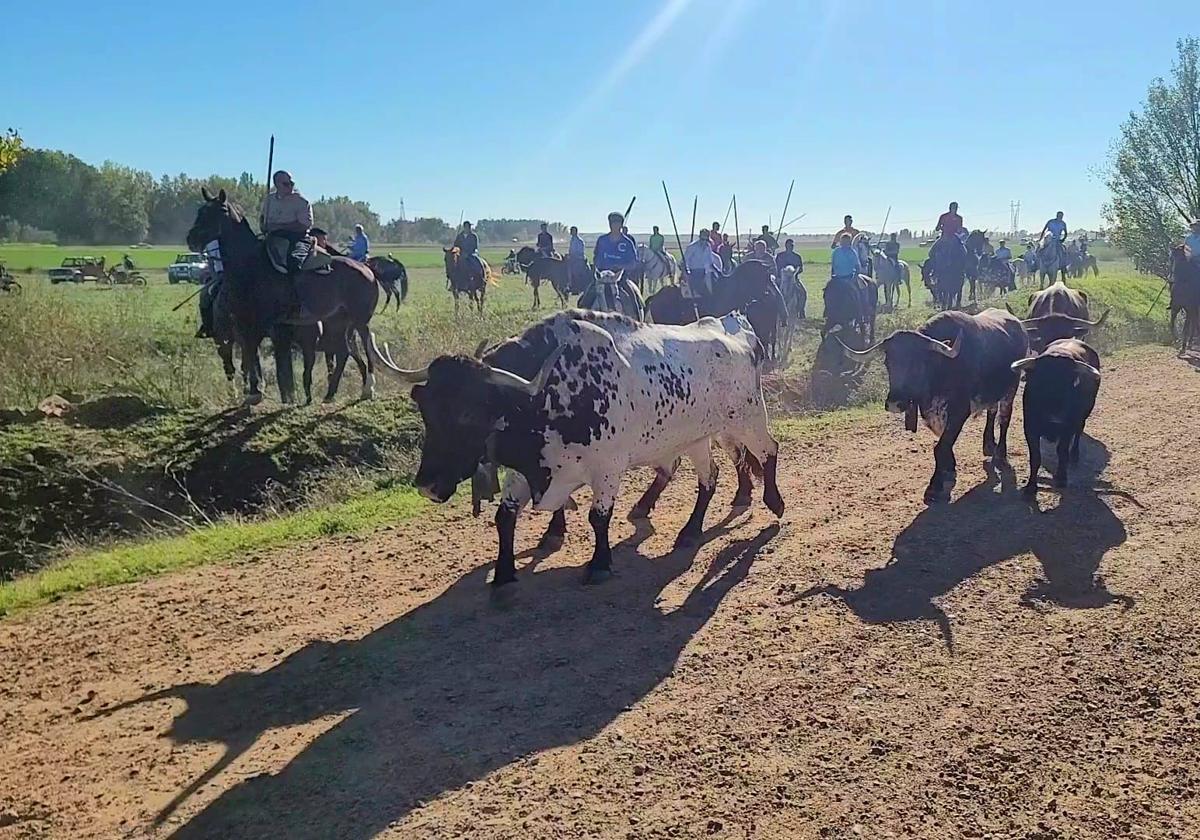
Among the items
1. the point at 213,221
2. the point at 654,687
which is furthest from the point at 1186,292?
the point at 654,687

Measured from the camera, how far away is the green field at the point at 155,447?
30.7ft

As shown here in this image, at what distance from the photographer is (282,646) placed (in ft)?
20.0

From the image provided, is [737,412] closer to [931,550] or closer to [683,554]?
[683,554]

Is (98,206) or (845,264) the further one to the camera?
(98,206)

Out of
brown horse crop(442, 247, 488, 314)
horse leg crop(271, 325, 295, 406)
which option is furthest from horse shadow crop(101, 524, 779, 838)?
brown horse crop(442, 247, 488, 314)

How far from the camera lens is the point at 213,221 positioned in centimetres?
1273

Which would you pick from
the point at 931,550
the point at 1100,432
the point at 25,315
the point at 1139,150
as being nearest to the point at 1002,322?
the point at 1100,432

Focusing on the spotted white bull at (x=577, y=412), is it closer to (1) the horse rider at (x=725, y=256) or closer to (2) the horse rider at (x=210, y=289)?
(2) the horse rider at (x=210, y=289)

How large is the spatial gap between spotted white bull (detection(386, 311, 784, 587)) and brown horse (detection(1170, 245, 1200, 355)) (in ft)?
46.8

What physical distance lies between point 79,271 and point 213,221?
3169 cm

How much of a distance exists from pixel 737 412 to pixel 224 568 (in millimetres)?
4257

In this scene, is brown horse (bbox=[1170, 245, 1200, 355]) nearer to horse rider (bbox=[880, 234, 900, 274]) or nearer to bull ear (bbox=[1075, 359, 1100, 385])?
bull ear (bbox=[1075, 359, 1100, 385])

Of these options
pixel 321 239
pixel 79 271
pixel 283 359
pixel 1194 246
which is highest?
pixel 1194 246

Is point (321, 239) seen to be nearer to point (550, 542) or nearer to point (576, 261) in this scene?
point (550, 542)
